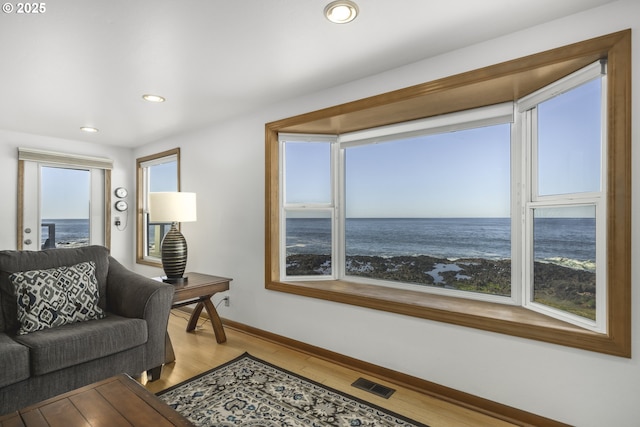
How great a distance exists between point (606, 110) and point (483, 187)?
91 cm

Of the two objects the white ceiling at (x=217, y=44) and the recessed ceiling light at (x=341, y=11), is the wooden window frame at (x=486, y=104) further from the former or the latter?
the recessed ceiling light at (x=341, y=11)

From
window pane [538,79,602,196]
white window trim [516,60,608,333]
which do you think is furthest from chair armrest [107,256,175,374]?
window pane [538,79,602,196]

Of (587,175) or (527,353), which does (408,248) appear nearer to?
(527,353)

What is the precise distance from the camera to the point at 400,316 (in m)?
2.40

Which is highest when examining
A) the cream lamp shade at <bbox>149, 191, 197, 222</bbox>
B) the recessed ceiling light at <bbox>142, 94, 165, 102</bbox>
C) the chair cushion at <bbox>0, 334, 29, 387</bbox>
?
the recessed ceiling light at <bbox>142, 94, 165, 102</bbox>

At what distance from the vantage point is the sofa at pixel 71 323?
1891 mm

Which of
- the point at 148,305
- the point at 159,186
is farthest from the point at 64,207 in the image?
the point at 148,305

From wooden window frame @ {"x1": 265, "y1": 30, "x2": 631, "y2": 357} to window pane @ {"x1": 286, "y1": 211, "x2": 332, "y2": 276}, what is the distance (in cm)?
15

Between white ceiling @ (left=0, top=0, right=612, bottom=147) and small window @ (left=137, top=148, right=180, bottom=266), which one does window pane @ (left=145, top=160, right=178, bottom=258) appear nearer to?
small window @ (left=137, top=148, right=180, bottom=266)

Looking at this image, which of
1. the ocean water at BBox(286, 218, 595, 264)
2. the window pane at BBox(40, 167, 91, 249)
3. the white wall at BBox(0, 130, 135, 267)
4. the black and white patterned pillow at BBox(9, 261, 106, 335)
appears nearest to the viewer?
the ocean water at BBox(286, 218, 595, 264)

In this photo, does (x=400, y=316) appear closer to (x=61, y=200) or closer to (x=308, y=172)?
(x=308, y=172)

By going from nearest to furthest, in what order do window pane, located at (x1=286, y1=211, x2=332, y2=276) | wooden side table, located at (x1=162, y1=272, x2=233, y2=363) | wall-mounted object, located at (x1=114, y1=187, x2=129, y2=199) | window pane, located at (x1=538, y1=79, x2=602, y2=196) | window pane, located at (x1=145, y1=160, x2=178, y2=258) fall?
window pane, located at (x1=538, y1=79, x2=602, y2=196)
wooden side table, located at (x1=162, y1=272, x2=233, y2=363)
window pane, located at (x1=286, y1=211, x2=332, y2=276)
window pane, located at (x1=145, y1=160, x2=178, y2=258)
wall-mounted object, located at (x1=114, y1=187, x2=129, y2=199)

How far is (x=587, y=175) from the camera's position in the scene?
188 centimetres

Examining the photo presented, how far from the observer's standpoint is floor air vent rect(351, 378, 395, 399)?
7.33ft
